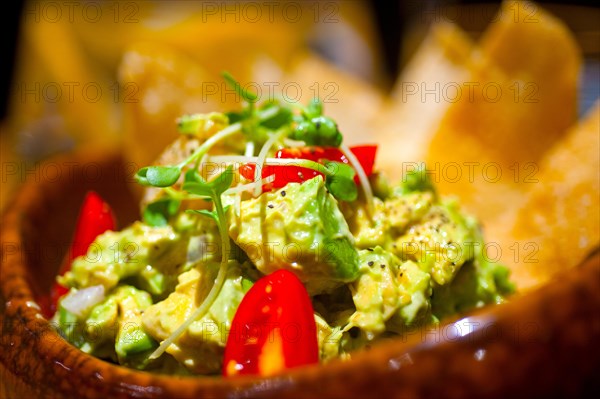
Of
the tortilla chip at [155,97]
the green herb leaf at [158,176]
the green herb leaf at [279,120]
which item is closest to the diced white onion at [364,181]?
the green herb leaf at [279,120]

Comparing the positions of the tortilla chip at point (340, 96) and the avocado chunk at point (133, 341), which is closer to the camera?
the avocado chunk at point (133, 341)

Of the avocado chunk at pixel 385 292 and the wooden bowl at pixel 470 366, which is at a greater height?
the wooden bowl at pixel 470 366

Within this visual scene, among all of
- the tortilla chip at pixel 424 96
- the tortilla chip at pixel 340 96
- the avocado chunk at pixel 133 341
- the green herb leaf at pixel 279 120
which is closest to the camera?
the avocado chunk at pixel 133 341

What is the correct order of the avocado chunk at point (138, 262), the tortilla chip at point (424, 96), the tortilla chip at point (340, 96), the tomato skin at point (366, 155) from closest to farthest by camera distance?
the avocado chunk at point (138, 262) → the tomato skin at point (366, 155) → the tortilla chip at point (424, 96) → the tortilla chip at point (340, 96)

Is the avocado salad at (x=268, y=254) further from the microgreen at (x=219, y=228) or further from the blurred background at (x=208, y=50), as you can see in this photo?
the blurred background at (x=208, y=50)

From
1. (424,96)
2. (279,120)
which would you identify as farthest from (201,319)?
(424,96)

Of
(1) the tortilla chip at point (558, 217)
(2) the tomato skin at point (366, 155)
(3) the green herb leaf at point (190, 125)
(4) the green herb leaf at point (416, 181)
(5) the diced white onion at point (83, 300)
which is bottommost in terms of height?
(1) the tortilla chip at point (558, 217)

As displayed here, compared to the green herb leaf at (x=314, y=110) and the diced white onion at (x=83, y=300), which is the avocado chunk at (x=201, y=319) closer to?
the diced white onion at (x=83, y=300)

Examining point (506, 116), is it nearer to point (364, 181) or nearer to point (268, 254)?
point (364, 181)

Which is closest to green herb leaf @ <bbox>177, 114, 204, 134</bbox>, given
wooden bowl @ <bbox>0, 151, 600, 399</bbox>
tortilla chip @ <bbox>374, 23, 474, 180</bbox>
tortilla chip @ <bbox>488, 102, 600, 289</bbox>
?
wooden bowl @ <bbox>0, 151, 600, 399</bbox>
